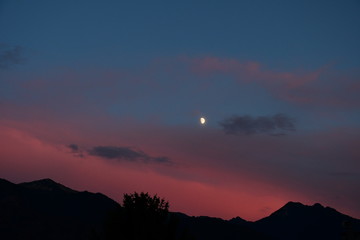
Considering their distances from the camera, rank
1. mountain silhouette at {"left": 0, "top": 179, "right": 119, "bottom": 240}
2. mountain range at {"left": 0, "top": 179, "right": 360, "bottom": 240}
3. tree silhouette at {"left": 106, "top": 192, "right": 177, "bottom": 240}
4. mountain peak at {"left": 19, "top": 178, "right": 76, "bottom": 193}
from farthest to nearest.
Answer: mountain peak at {"left": 19, "top": 178, "right": 76, "bottom": 193} < mountain range at {"left": 0, "top": 179, "right": 360, "bottom": 240} < mountain silhouette at {"left": 0, "top": 179, "right": 119, "bottom": 240} < tree silhouette at {"left": 106, "top": 192, "right": 177, "bottom": 240}

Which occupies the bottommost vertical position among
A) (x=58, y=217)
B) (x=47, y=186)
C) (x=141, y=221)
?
(x=141, y=221)

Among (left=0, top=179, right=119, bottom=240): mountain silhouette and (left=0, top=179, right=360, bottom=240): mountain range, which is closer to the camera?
(left=0, top=179, right=119, bottom=240): mountain silhouette

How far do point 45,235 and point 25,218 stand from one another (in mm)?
11274

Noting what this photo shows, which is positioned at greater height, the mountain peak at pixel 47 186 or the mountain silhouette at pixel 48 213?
the mountain peak at pixel 47 186

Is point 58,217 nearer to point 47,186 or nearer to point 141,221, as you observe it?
point 47,186

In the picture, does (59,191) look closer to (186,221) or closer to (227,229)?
(186,221)

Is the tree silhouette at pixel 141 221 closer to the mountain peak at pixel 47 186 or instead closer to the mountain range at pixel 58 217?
the mountain range at pixel 58 217

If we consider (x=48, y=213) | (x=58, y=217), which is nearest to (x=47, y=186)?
(x=48, y=213)

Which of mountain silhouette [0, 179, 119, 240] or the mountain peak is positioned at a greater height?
the mountain peak

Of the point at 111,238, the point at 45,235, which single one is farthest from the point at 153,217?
the point at 45,235

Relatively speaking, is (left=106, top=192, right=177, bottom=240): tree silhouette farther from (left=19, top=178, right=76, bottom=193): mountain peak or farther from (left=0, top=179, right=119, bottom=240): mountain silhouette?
(left=19, top=178, right=76, bottom=193): mountain peak

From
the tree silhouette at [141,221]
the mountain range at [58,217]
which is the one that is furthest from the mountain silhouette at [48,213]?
the tree silhouette at [141,221]

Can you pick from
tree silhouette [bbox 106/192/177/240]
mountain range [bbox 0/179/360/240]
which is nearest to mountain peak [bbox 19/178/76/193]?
mountain range [bbox 0/179/360/240]

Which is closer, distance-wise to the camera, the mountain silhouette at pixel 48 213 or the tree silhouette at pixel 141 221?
the tree silhouette at pixel 141 221
